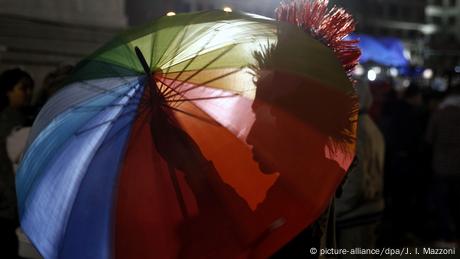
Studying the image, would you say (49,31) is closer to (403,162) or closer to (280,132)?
(280,132)

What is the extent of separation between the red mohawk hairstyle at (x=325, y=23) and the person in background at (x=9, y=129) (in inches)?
87.5

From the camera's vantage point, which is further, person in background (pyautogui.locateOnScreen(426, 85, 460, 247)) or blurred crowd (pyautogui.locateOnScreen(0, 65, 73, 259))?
person in background (pyautogui.locateOnScreen(426, 85, 460, 247))

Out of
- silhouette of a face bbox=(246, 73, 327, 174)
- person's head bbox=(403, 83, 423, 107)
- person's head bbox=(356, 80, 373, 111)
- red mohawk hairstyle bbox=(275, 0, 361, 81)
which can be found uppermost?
red mohawk hairstyle bbox=(275, 0, 361, 81)

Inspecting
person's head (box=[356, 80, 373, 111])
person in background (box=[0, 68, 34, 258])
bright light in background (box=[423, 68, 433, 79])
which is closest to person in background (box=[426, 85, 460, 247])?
person's head (box=[356, 80, 373, 111])

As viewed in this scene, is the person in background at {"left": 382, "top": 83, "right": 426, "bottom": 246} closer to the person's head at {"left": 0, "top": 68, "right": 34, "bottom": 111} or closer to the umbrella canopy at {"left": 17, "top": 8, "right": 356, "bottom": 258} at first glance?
the person's head at {"left": 0, "top": 68, "right": 34, "bottom": 111}

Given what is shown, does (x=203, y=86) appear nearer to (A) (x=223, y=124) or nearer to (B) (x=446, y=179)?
(A) (x=223, y=124)

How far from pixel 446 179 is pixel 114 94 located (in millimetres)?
5488

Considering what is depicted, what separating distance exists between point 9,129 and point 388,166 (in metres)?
5.30

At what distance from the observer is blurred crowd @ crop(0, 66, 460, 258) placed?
363cm

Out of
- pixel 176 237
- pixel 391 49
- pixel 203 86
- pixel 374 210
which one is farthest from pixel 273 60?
pixel 391 49

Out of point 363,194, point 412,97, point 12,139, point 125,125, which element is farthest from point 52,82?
point 412,97

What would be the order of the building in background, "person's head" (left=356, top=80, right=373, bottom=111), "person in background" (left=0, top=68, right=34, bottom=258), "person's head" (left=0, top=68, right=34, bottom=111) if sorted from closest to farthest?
1. "person in background" (left=0, top=68, right=34, bottom=258)
2. "person's head" (left=0, top=68, right=34, bottom=111)
3. "person's head" (left=356, top=80, right=373, bottom=111)
4. the building in background

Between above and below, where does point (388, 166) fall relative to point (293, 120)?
below

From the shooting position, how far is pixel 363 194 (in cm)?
387
